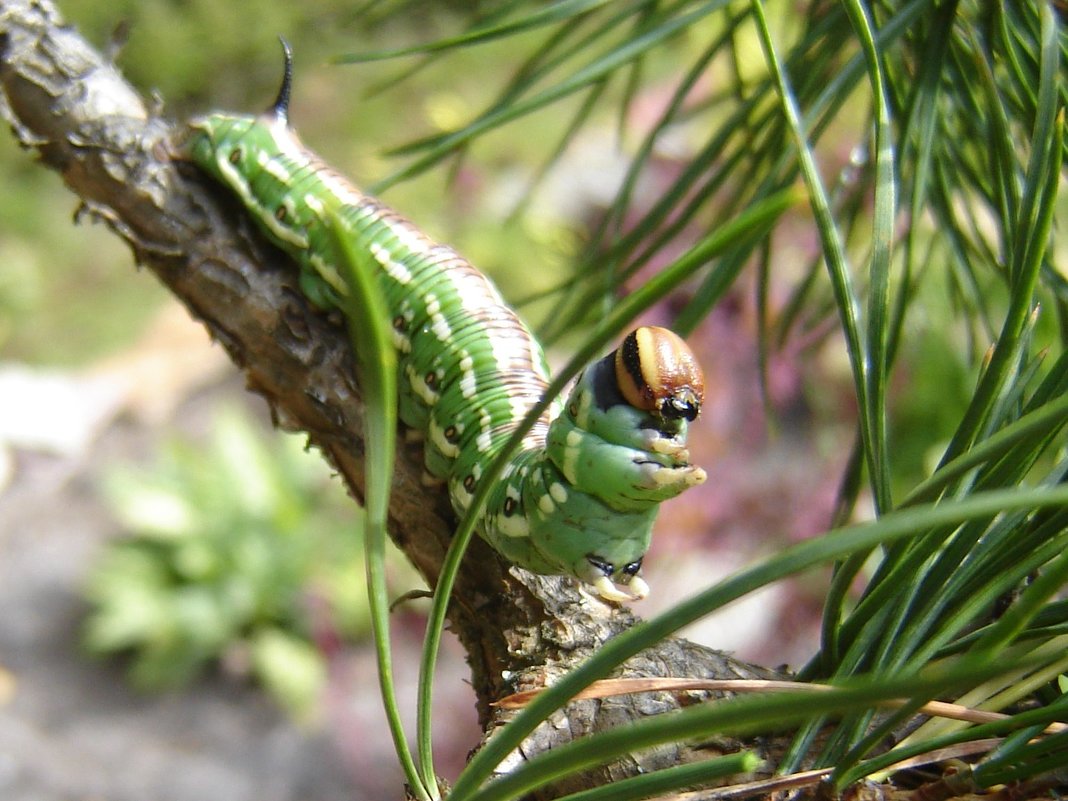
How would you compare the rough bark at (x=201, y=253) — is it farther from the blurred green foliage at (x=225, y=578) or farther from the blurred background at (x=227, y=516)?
the blurred green foliage at (x=225, y=578)

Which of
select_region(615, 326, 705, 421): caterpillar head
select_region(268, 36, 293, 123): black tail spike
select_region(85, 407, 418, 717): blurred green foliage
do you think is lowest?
select_region(615, 326, 705, 421): caterpillar head

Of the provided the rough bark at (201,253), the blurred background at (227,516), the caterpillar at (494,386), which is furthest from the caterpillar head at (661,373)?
the blurred background at (227,516)

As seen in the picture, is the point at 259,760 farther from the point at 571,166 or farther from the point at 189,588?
the point at 571,166

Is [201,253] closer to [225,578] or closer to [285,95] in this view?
[285,95]

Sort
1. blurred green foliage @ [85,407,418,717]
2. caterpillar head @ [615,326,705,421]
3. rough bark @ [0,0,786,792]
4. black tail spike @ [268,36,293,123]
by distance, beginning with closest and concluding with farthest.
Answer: caterpillar head @ [615,326,705,421] < rough bark @ [0,0,786,792] < black tail spike @ [268,36,293,123] < blurred green foliage @ [85,407,418,717]

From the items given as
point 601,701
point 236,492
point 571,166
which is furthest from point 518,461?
point 571,166

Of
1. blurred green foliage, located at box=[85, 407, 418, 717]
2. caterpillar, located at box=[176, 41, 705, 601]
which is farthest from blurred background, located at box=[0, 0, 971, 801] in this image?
caterpillar, located at box=[176, 41, 705, 601]

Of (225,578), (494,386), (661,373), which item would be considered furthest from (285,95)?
(225,578)

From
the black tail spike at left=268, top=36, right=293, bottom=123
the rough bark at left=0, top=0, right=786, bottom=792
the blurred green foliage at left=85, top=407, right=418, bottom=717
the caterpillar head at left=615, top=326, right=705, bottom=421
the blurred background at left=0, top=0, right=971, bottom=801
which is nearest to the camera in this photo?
the caterpillar head at left=615, top=326, right=705, bottom=421

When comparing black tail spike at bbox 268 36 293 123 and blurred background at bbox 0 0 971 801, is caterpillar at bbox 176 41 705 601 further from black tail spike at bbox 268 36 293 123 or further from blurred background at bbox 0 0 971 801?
blurred background at bbox 0 0 971 801
